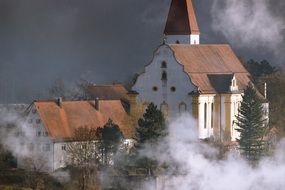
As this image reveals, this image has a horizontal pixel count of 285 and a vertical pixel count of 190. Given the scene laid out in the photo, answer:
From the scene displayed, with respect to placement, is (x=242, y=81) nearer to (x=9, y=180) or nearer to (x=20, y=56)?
(x=20, y=56)

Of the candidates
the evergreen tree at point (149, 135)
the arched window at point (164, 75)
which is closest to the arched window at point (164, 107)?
the arched window at point (164, 75)

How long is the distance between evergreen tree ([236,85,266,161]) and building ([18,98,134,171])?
162 inches

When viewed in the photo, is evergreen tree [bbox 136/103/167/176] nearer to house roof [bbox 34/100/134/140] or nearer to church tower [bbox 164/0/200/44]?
house roof [bbox 34/100/134/140]

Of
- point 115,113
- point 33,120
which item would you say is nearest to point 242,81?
point 115,113

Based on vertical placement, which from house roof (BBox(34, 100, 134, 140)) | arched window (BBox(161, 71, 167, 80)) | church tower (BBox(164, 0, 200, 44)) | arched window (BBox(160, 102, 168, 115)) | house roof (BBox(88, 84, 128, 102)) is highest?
church tower (BBox(164, 0, 200, 44))

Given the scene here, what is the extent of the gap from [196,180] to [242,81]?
10351 mm

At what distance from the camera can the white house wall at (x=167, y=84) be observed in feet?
224

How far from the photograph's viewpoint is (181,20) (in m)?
73.1

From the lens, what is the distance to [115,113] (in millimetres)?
66750

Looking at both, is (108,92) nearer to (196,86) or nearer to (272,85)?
(196,86)

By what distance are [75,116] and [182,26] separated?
9864 millimetres

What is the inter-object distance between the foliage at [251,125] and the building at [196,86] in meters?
1.33

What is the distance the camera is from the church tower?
73062 millimetres

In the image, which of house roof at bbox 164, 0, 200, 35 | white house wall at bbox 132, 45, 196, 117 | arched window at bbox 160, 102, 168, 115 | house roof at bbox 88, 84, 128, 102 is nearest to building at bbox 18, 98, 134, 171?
arched window at bbox 160, 102, 168, 115
